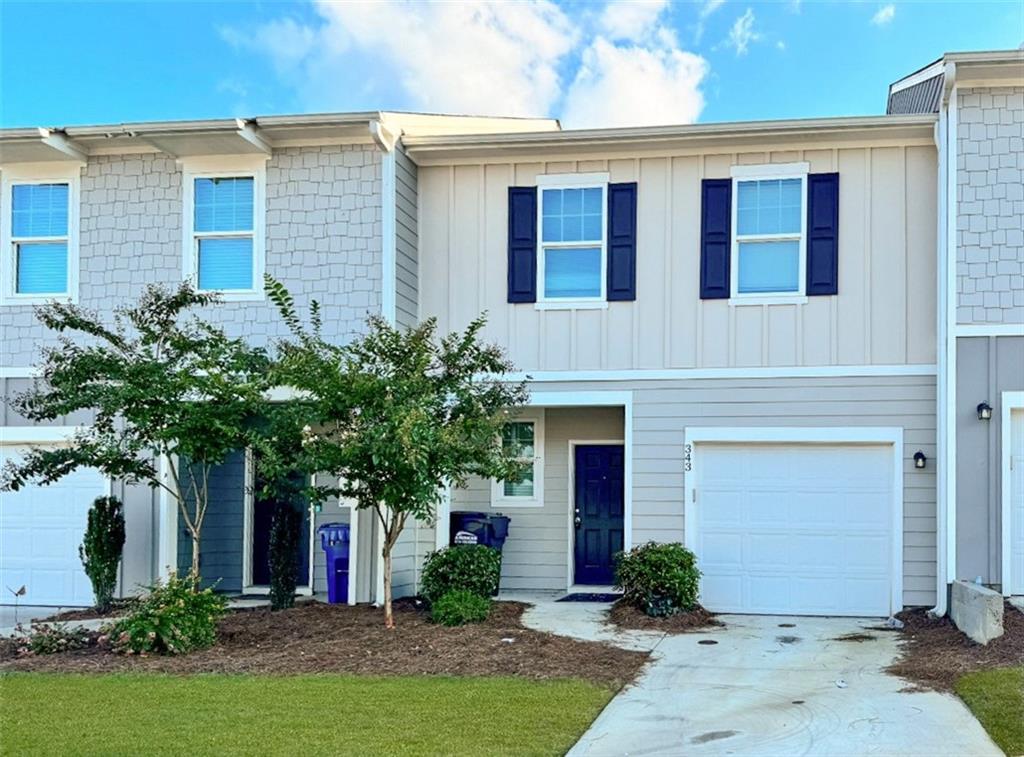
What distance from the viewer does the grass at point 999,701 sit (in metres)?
6.50

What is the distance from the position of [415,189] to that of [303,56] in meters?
4.20

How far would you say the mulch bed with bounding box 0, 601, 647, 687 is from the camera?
338 inches

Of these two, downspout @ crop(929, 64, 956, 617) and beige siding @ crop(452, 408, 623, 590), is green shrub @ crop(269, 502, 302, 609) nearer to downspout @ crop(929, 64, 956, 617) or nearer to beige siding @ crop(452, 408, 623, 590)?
beige siding @ crop(452, 408, 623, 590)

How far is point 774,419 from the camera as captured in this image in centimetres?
1190

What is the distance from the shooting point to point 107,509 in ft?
40.3

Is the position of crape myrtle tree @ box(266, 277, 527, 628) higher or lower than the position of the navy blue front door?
higher

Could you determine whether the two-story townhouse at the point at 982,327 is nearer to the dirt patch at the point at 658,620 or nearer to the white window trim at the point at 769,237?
the white window trim at the point at 769,237

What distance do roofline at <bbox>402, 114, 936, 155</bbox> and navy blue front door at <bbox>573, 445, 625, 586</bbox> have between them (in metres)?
3.88

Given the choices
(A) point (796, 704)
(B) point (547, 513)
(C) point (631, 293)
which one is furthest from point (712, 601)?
(A) point (796, 704)

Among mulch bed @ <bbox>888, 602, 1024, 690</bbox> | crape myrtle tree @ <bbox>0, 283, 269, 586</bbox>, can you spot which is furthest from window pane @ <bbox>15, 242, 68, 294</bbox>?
mulch bed @ <bbox>888, 602, 1024, 690</bbox>

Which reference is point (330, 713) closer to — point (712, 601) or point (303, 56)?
point (712, 601)

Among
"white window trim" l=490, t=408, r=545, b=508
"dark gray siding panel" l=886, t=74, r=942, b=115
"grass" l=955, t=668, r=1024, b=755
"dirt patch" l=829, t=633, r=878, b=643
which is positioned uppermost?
"dark gray siding panel" l=886, t=74, r=942, b=115

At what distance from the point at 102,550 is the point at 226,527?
1.89 metres

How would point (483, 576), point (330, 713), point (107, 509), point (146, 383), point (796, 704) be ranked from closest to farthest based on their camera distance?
point (330, 713) → point (796, 704) → point (146, 383) → point (483, 576) → point (107, 509)
